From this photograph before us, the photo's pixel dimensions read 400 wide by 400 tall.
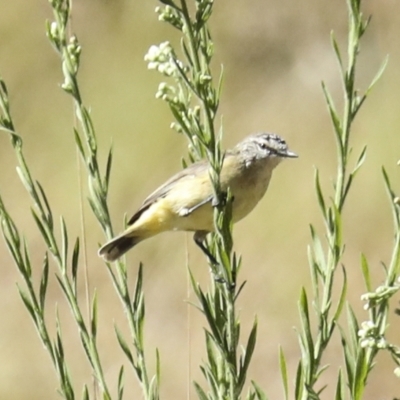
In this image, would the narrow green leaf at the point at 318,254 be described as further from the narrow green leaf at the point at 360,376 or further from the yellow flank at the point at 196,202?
the yellow flank at the point at 196,202

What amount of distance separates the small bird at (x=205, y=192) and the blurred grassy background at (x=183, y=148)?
133 millimetres

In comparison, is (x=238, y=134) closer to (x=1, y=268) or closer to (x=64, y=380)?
(x=1, y=268)

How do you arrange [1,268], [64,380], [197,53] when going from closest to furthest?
[197,53] → [64,380] → [1,268]

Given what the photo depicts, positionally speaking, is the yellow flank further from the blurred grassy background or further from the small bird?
the blurred grassy background

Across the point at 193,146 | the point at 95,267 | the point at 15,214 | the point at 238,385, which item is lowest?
the point at 238,385

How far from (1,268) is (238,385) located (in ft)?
2.56

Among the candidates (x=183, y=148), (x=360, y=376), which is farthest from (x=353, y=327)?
(x=183, y=148)

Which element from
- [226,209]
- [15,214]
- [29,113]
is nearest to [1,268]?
[15,214]

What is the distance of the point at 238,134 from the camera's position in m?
1.20

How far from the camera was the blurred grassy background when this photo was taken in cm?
117

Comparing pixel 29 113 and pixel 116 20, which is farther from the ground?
pixel 116 20

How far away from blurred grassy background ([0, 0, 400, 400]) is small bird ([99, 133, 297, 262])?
0.44 feet

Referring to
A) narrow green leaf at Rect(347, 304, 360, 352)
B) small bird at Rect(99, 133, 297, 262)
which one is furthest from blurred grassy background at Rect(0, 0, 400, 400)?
narrow green leaf at Rect(347, 304, 360, 352)

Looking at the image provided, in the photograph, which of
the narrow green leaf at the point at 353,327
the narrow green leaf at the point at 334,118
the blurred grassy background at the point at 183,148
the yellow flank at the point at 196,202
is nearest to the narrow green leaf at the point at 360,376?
the narrow green leaf at the point at 353,327
